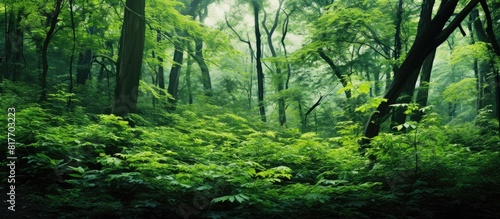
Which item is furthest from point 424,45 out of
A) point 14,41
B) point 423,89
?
point 14,41

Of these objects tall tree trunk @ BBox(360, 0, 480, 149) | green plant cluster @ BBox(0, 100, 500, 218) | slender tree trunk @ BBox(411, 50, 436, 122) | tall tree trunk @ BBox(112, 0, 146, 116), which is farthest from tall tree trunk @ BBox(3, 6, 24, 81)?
slender tree trunk @ BBox(411, 50, 436, 122)

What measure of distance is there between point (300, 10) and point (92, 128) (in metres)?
16.1

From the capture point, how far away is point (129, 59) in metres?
7.34

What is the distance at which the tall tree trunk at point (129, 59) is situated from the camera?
7320 mm

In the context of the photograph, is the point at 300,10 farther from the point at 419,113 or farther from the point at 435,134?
the point at 435,134

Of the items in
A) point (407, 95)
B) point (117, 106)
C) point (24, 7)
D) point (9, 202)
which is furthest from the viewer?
point (24, 7)

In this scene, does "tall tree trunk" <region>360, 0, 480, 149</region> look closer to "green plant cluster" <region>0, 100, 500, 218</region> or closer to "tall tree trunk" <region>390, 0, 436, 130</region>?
"green plant cluster" <region>0, 100, 500, 218</region>

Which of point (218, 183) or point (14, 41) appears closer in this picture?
point (218, 183)

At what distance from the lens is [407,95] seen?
8.38 metres

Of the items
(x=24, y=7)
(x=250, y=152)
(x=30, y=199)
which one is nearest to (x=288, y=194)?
(x=250, y=152)

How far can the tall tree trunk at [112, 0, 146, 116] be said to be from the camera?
7.32 m

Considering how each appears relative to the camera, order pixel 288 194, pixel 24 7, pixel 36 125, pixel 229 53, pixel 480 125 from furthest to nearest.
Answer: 1. pixel 229 53
2. pixel 480 125
3. pixel 24 7
4. pixel 36 125
5. pixel 288 194

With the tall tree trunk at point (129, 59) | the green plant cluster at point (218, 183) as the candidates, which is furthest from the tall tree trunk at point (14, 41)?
the green plant cluster at point (218, 183)

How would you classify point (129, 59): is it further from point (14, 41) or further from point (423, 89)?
point (423, 89)
